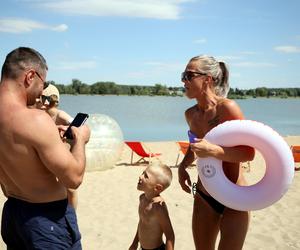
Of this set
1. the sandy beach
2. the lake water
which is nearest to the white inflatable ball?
the sandy beach

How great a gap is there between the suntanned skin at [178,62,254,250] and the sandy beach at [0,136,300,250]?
6.30 feet

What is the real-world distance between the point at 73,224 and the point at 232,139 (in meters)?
1.16

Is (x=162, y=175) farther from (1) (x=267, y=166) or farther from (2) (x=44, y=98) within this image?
(2) (x=44, y=98)

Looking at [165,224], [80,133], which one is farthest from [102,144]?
[80,133]

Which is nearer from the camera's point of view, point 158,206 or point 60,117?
point 158,206

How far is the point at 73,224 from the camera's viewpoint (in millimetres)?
2346

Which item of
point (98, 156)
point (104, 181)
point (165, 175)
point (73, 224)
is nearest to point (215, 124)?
point (165, 175)

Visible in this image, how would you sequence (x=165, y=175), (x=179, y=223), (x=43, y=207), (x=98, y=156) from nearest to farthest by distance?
(x=43, y=207), (x=165, y=175), (x=179, y=223), (x=98, y=156)

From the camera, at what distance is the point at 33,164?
213cm

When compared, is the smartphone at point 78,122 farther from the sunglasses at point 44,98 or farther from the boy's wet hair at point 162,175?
the sunglasses at point 44,98

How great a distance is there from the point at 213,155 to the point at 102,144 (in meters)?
6.60

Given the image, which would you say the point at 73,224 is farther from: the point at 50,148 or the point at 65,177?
the point at 50,148

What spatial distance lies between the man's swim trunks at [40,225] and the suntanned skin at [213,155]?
97 cm

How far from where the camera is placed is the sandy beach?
507 cm
